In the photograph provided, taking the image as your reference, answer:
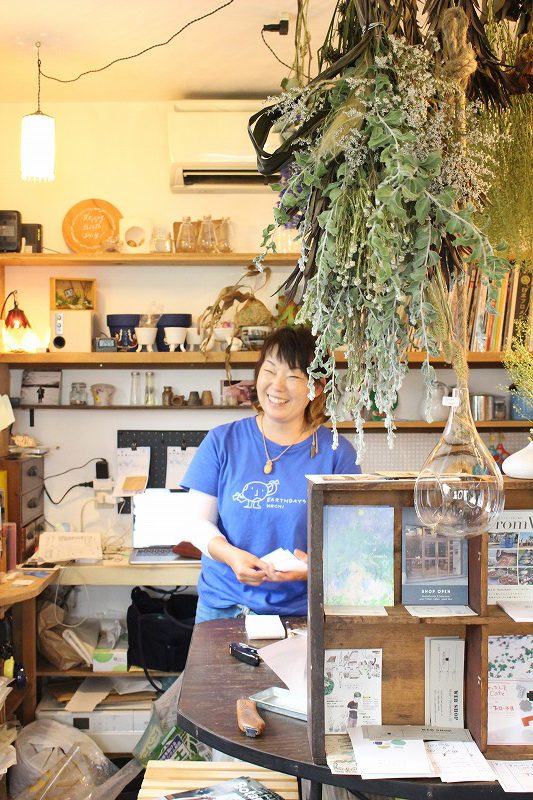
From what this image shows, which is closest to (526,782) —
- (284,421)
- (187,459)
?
(284,421)

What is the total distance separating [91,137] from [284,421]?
235cm

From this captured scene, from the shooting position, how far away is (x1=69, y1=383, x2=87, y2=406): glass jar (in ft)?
13.6

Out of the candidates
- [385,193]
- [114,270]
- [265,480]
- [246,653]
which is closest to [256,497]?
[265,480]

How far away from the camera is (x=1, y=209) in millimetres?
4219

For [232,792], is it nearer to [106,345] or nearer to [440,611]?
[440,611]

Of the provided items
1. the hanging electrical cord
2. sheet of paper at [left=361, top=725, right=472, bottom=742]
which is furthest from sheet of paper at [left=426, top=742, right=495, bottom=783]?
the hanging electrical cord

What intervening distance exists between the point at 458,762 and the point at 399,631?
24 centimetres

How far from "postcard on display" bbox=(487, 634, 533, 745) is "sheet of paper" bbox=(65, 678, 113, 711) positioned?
8.52ft

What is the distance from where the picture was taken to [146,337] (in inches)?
159

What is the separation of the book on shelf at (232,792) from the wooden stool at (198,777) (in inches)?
2.4

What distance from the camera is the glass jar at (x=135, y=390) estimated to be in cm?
418

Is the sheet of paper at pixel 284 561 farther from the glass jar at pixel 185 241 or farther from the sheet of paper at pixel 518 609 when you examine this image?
the glass jar at pixel 185 241

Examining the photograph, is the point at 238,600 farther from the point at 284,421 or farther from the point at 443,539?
the point at 443,539

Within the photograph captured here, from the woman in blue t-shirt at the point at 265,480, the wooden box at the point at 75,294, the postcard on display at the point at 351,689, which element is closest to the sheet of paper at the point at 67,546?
the wooden box at the point at 75,294
